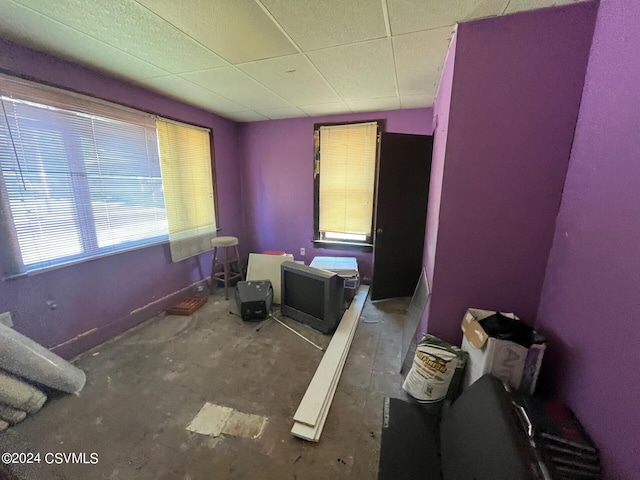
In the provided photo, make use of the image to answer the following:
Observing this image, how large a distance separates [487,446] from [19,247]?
300cm

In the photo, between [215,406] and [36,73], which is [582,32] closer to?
[215,406]

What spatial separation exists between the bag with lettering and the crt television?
0.92 metres

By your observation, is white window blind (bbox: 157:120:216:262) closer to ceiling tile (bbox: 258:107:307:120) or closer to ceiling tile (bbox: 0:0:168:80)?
ceiling tile (bbox: 0:0:168:80)

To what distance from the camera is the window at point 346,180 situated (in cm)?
334

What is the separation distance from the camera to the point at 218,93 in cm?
256

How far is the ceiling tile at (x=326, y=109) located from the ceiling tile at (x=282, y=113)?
0.34ft

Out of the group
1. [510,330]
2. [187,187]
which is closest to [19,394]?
[187,187]

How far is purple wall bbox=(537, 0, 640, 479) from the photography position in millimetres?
903

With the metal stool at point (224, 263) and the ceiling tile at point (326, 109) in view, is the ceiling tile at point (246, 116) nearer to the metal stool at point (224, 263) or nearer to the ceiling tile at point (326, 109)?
the ceiling tile at point (326, 109)

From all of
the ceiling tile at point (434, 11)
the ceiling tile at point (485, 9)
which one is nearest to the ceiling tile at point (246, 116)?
the ceiling tile at point (434, 11)

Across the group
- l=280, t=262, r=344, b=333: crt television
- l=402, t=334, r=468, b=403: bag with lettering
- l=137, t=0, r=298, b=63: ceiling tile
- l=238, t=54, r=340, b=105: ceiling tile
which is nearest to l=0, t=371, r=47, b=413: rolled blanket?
l=280, t=262, r=344, b=333: crt television

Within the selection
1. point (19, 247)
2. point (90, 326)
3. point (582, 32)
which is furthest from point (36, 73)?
point (582, 32)

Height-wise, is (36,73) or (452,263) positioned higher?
(36,73)

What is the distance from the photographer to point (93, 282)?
2217mm
